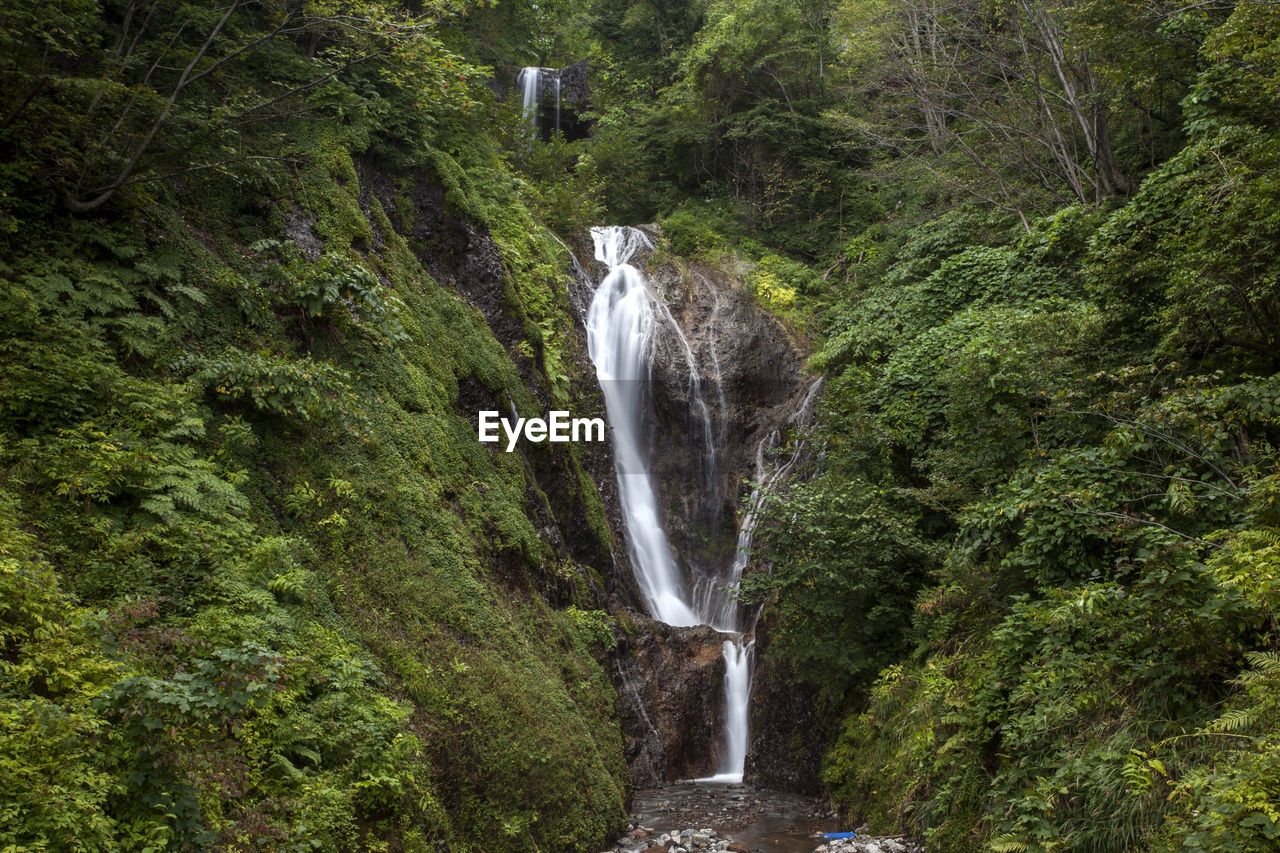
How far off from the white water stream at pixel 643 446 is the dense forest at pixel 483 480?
129 inches

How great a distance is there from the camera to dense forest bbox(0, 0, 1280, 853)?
4977 millimetres

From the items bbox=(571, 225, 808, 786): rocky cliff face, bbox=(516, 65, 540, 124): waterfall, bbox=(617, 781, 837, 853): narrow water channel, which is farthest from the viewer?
bbox=(516, 65, 540, 124): waterfall

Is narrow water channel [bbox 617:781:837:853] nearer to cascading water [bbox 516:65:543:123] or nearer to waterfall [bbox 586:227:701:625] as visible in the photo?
waterfall [bbox 586:227:701:625]

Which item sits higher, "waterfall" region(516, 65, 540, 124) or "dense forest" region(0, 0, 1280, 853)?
"waterfall" region(516, 65, 540, 124)

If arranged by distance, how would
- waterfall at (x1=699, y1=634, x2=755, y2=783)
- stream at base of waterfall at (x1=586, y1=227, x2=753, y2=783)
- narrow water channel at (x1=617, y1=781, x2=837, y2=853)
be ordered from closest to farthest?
narrow water channel at (x1=617, y1=781, x2=837, y2=853), waterfall at (x1=699, y1=634, x2=755, y2=783), stream at base of waterfall at (x1=586, y1=227, x2=753, y2=783)

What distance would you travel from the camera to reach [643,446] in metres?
19.8

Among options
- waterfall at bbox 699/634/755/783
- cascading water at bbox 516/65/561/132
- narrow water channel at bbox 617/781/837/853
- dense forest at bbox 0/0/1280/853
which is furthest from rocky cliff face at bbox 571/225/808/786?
cascading water at bbox 516/65/561/132

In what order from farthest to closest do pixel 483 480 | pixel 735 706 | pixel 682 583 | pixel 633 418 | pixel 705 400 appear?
pixel 705 400 → pixel 633 418 → pixel 682 583 → pixel 735 706 → pixel 483 480

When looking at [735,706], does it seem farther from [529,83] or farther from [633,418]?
[529,83]

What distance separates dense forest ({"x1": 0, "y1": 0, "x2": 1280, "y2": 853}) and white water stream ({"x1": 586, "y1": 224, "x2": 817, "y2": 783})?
3282 mm

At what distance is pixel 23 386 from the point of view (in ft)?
18.8

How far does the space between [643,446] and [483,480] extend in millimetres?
9085

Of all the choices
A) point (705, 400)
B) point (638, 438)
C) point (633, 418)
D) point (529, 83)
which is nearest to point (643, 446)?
point (638, 438)

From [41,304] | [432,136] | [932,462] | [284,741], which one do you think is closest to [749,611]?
[932,462]
